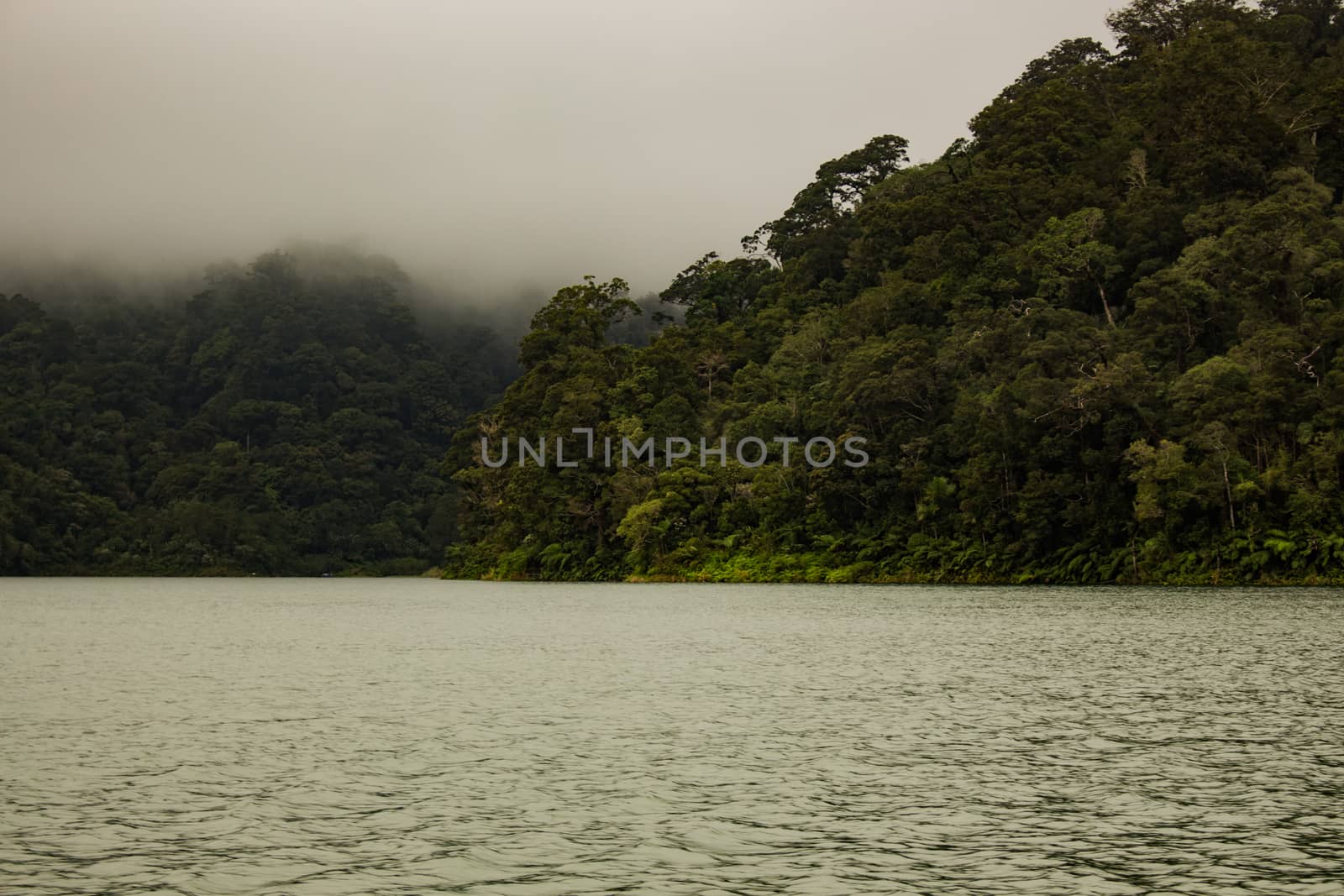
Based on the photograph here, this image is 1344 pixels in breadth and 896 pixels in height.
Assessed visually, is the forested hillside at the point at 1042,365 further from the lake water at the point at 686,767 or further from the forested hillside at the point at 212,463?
the forested hillside at the point at 212,463

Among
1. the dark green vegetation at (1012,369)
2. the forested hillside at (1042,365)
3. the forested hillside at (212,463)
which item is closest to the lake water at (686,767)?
the forested hillside at (1042,365)

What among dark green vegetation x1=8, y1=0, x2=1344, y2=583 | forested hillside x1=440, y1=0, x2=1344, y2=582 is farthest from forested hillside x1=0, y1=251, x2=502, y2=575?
forested hillside x1=440, y1=0, x2=1344, y2=582

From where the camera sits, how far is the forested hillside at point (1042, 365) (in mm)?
60938

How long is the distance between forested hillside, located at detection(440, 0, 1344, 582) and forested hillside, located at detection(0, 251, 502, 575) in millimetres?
45911

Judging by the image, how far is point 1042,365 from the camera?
227ft

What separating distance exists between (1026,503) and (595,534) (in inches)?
1640

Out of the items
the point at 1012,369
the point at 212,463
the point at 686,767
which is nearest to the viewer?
the point at 686,767

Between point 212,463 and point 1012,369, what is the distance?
120 meters

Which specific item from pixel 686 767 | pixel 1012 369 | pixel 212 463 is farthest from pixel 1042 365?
pixel 212 463

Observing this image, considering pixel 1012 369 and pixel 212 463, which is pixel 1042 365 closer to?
pixel 1012 369

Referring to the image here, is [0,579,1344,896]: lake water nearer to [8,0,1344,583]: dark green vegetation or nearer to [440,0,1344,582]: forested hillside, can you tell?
[440,0,1344,582]: forested hillside

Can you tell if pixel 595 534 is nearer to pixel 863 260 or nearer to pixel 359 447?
pixel 863 260

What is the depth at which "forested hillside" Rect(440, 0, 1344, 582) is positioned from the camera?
60.9 meters

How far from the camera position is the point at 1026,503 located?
66625 millimetres
